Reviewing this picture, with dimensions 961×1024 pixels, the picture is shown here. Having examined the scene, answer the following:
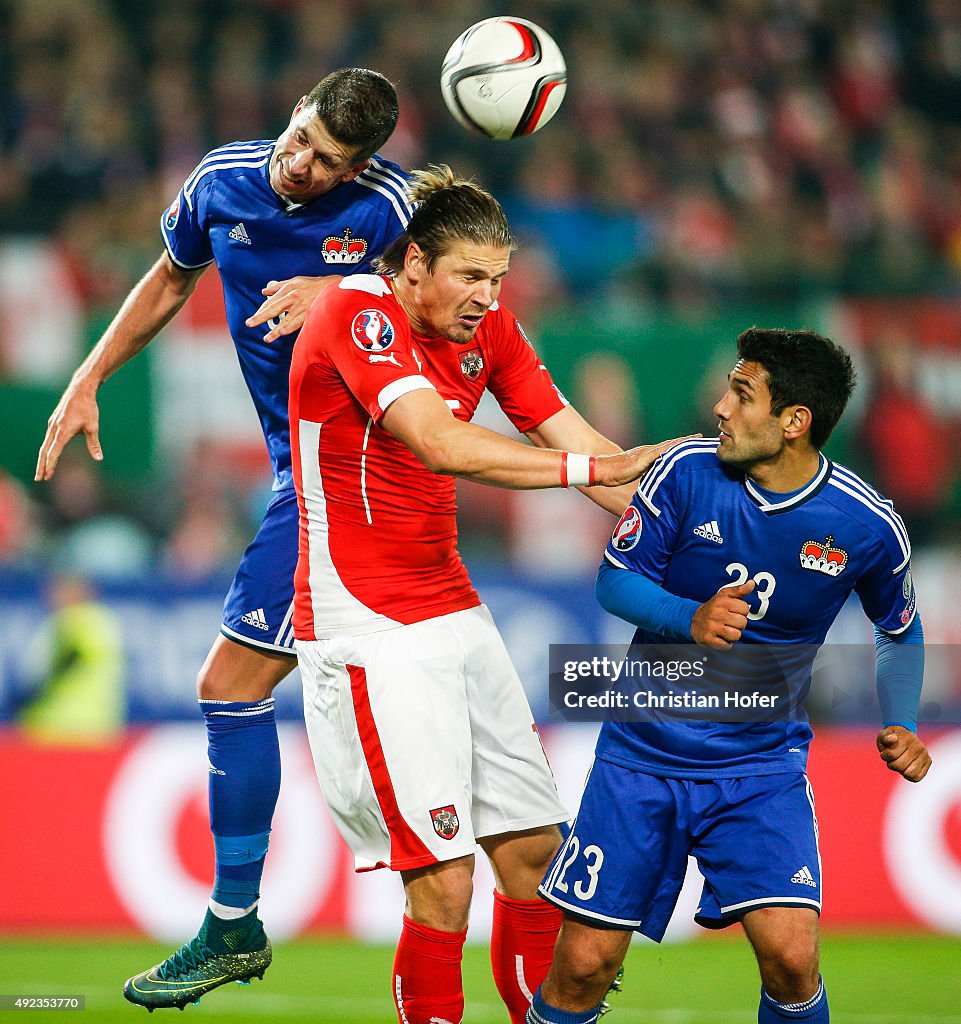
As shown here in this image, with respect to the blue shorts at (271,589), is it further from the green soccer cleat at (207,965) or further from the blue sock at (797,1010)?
the blue sock at (797,1010)

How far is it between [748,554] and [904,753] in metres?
0.69

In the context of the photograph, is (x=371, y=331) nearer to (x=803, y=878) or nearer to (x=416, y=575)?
(x=416, y=575)

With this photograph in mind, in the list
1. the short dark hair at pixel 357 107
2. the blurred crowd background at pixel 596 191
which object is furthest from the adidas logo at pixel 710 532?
the blurred crowd background at pixel 596 191

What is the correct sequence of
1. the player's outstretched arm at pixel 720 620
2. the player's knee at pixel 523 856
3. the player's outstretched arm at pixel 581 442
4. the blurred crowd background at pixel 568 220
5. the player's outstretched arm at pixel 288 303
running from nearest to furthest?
1. the player's outstretched arm at pixel 720 620
2. the player's outstretched arm at pixel 288 303
3. the player's knee at pixel 523 856
4. the player's outstretched arm at pixel 581 442
5. the blurred crowd background at pixel 568 220

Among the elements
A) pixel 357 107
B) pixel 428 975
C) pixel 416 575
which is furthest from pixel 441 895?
pixel 357 107

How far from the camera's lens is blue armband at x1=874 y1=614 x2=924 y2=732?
4.38 m

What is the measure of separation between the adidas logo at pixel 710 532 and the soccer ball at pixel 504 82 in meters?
1.39

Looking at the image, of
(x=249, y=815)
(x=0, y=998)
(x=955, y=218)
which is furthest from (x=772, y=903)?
(x=955, y=218)

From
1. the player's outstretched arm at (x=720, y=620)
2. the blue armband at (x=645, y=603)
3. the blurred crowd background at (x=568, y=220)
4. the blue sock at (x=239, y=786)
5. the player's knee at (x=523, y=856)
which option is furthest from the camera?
the blurred crowd background at (x=568, y=220)

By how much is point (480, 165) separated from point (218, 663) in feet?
25.1

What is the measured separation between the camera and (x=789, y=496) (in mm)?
4305

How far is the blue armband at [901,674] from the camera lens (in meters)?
4.38

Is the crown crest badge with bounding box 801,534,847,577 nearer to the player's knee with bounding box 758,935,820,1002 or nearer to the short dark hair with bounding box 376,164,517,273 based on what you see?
the player's knee with bounding box 758,935,820,1002

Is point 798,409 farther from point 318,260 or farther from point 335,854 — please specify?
point 335,854
